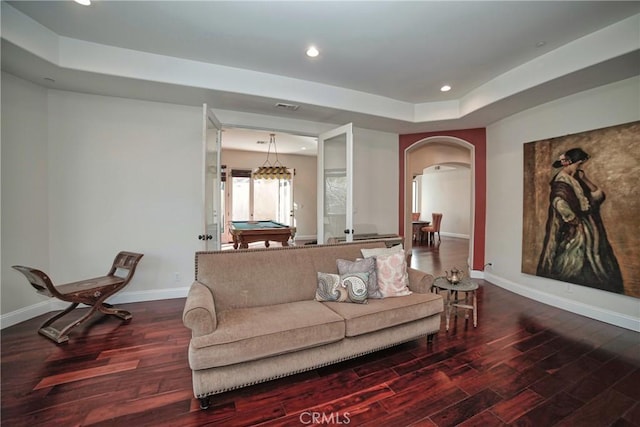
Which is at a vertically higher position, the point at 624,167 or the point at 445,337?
the point at 624,167

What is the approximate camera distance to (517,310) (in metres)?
3.46

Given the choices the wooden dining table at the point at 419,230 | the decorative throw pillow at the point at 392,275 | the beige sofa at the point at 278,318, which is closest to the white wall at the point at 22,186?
the beige sofa at the point at 278,318

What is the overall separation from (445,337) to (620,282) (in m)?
2.09

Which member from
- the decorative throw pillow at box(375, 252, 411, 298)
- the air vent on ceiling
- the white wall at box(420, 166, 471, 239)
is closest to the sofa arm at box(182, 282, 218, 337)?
the decorative throw pillow at box(375, 252, 411, 298)

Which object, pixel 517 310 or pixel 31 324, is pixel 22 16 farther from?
pixel 517 310

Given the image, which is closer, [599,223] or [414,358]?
[414,358]

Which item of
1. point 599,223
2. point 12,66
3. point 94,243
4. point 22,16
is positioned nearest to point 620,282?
point 599,223

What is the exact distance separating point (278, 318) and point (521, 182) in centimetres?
416

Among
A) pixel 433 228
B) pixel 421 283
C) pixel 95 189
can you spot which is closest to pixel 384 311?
pixel 421 283

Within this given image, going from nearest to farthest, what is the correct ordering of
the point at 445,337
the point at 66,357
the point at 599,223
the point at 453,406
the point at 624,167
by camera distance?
the point at 453,406
the point at 66,357
the point at 445,337
the point at 624,167
the point at 599,223

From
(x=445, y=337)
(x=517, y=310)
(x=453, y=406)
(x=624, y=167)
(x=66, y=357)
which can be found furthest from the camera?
(x=517, y=310)

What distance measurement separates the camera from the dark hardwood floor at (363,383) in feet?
5.63

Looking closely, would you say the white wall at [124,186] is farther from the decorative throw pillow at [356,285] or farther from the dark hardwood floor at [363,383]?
the decorative throw pillow at [356,285]

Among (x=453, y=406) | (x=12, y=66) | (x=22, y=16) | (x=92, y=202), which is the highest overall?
(x=22, y=16)
